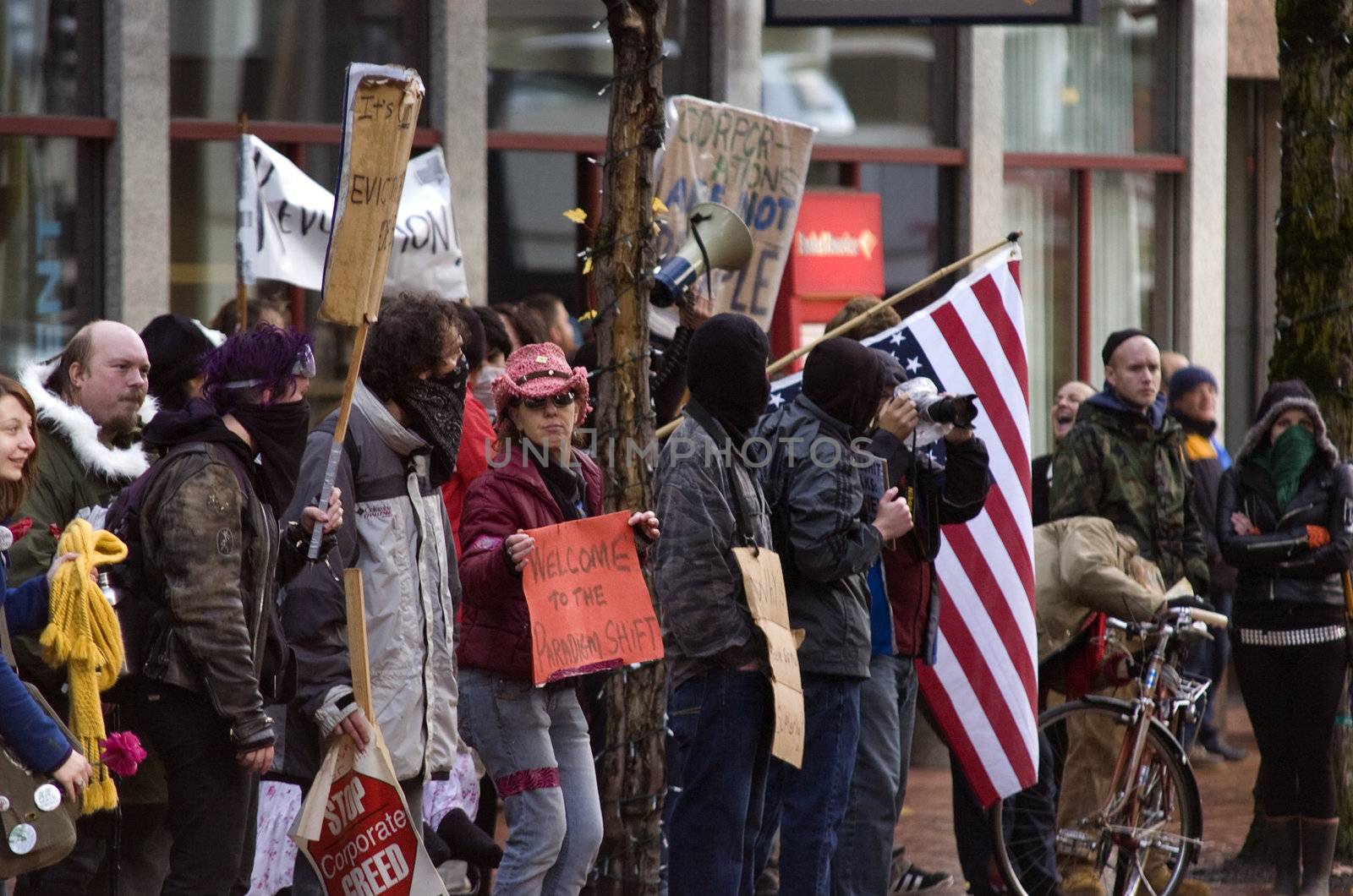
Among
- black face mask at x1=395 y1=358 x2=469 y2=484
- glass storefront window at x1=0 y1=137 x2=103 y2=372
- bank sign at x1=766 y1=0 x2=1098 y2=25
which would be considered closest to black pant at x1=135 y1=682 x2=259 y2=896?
black face mask at x1=395 y1=358 x2=469 y2=484

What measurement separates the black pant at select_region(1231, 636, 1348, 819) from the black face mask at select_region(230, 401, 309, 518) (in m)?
4.29

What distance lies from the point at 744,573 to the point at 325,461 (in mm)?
1223

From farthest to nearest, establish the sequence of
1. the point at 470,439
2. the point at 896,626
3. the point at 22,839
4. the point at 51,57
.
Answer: the point at 51,57 < the point at 470,439 < the point at 896,626 < the point at 22,839

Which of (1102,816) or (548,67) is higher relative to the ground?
(548,67)

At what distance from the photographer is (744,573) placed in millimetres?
5891

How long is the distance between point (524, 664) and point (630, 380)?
89 cm

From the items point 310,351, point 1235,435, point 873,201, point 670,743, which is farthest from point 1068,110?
point 310,351

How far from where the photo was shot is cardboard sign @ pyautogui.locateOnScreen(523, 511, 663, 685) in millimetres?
5738

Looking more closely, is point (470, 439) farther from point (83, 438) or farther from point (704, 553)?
point (83, 438)

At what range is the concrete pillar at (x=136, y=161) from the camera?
33.6ft

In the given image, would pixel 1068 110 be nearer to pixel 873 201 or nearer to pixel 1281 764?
pixel 873 201

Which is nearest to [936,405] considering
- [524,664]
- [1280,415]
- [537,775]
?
[524,664]

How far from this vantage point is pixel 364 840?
5.47m

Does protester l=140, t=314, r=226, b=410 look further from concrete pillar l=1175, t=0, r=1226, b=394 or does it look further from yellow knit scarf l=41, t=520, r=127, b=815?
concrete pillar l=1175, t=0, r=1226, b=394
